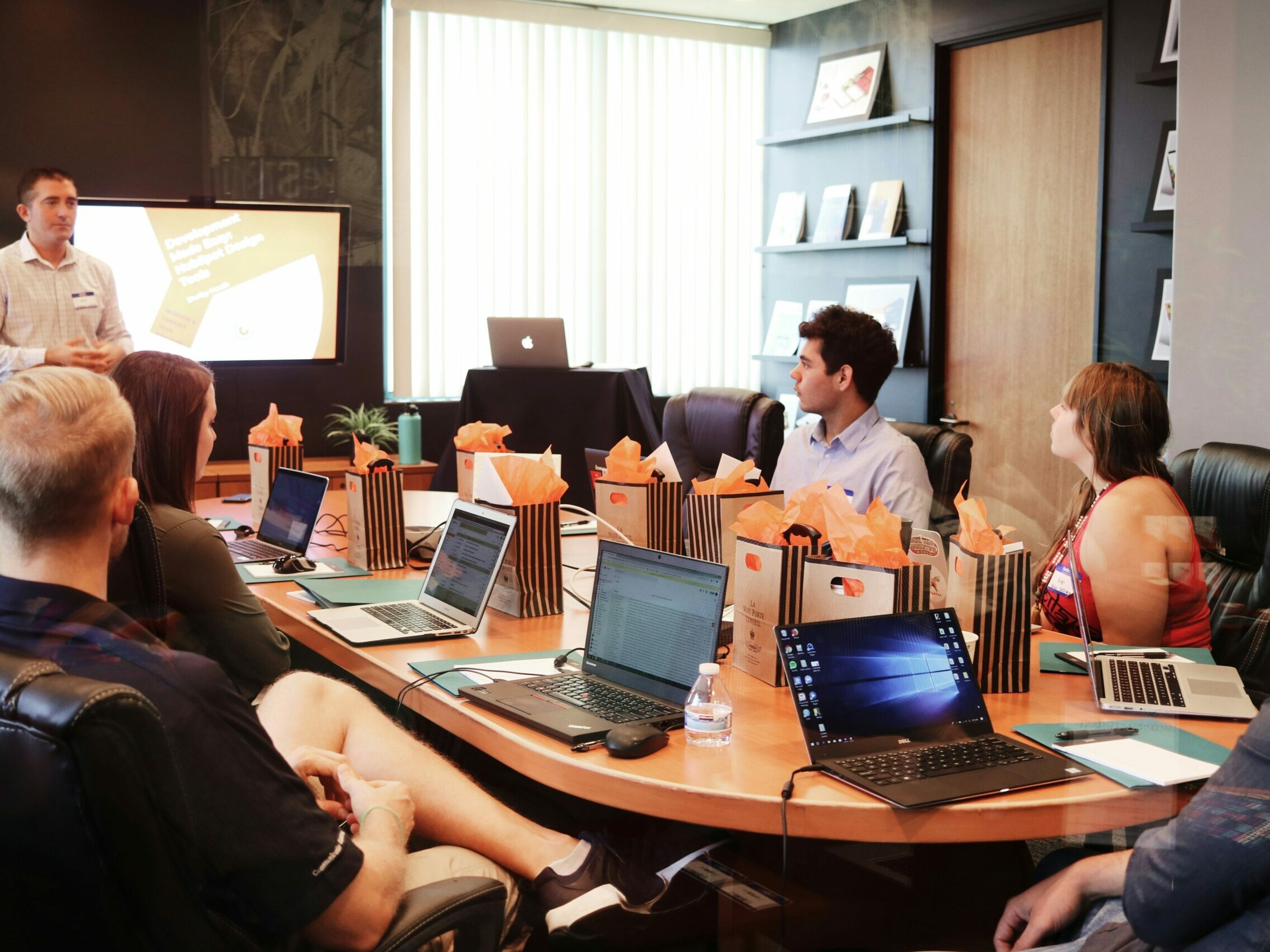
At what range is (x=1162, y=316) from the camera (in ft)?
9.87

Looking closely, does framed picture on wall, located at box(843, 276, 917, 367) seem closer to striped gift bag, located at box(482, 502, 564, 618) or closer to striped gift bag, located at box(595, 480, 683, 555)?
striped gift bag, located at box(595, 480, 683, 555)

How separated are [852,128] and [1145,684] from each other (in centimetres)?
356

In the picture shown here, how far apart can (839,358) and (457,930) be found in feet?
7.07

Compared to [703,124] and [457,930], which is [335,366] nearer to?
[703,124]

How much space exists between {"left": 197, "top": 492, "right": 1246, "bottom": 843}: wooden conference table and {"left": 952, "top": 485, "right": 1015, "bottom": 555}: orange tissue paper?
229mm

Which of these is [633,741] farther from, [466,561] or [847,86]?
[847,86]

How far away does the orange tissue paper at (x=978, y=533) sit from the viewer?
1856 millimetres

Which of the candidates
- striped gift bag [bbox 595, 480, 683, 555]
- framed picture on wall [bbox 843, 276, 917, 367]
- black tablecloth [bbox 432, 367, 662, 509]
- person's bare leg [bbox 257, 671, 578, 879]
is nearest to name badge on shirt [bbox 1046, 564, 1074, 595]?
striped gift bag [bbox 595, 480, 683, 555]

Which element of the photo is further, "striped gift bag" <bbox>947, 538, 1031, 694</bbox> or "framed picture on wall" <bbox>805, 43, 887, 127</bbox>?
"framed picture on wall" <bbox>805, 43, 887, 127</bbox>

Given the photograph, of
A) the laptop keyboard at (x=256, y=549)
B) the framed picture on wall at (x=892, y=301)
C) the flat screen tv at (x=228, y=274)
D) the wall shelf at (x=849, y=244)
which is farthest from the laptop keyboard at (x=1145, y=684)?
the flat screen tv at (x=228, y=274)

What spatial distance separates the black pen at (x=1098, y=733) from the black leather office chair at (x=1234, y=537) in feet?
1.28

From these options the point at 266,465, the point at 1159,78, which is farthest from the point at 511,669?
the point at 1159,78

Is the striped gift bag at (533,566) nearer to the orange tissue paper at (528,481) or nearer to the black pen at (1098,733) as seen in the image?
the orange tissue paper at (528,481)

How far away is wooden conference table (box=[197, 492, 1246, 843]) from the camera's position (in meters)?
1.39
